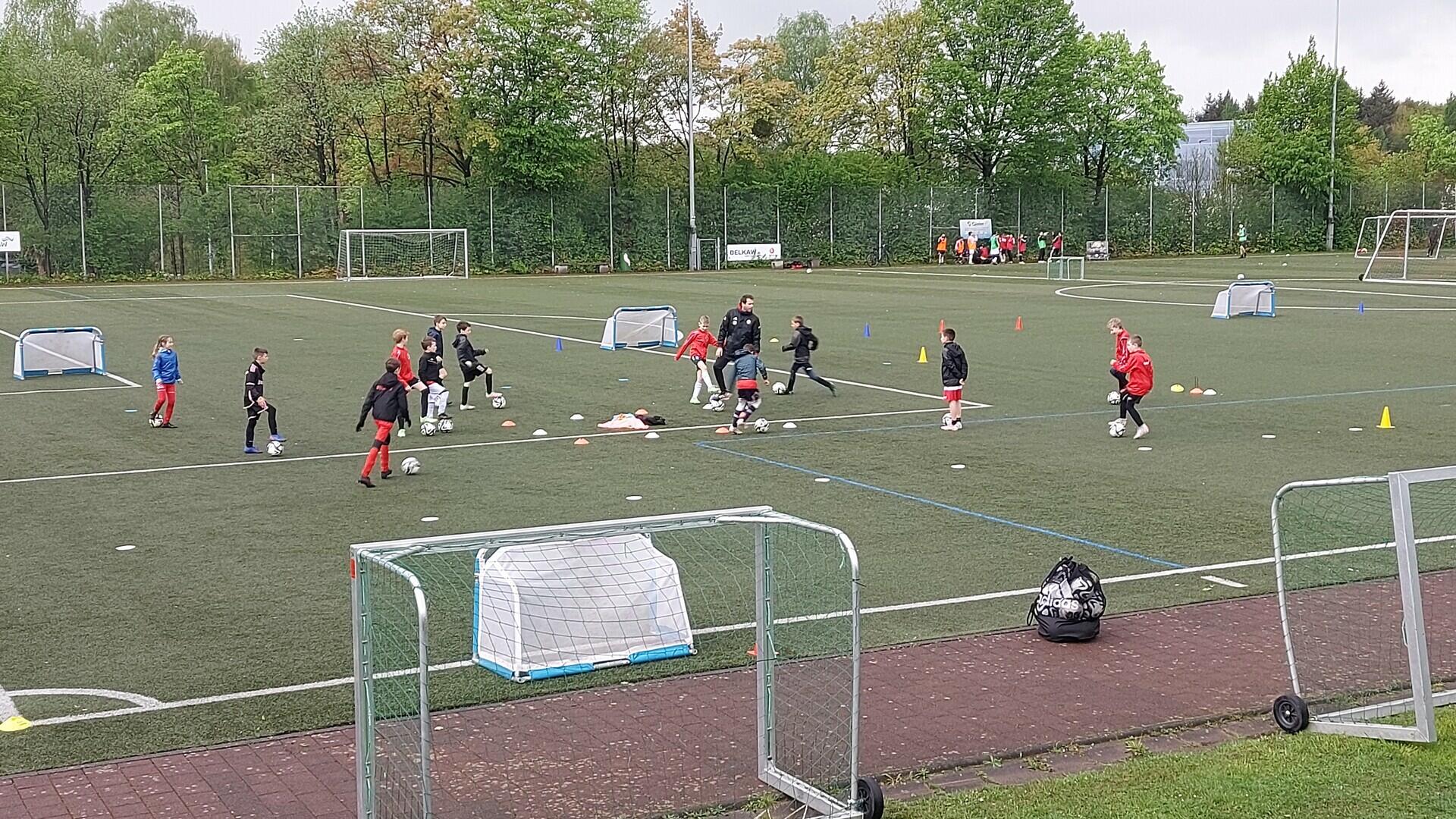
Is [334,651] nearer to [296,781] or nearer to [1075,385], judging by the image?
[296,781]

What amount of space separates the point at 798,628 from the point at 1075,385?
632 inches

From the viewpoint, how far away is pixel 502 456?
60.1ft

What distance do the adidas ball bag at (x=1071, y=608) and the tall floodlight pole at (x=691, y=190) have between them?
197 ft

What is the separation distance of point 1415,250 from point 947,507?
58.1m

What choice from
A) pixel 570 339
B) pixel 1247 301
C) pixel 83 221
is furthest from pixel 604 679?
pixel 83 221

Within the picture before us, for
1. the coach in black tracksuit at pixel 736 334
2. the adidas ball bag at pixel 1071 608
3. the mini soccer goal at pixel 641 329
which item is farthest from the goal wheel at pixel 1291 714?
the mini soccer goal at pixel 641 329

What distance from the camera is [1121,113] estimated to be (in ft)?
278

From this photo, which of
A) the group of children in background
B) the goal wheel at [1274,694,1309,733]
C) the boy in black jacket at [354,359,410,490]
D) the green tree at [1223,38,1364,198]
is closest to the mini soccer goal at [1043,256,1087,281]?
the group of children in background

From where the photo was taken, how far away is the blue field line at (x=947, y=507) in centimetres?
1287

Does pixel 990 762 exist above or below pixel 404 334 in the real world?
below

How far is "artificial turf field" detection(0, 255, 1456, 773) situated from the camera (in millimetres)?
10125

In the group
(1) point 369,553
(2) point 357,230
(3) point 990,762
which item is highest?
(2) point 357,230

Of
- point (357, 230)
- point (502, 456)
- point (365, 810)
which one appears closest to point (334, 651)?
point (365, 810)

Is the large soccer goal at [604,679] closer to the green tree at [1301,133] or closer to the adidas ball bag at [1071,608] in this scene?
the adidas ball bag at [1071,608]
